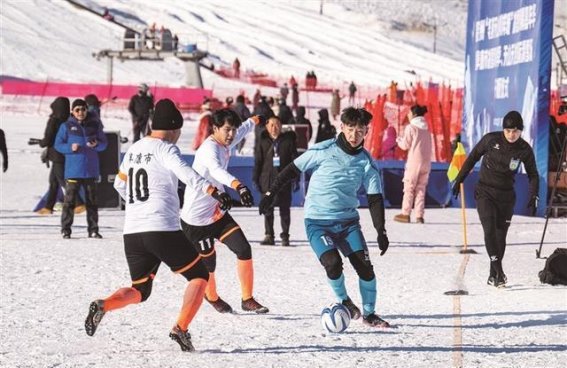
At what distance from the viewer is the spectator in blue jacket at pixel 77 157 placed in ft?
44.7

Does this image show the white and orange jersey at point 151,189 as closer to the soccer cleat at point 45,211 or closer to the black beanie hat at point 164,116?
the black beanie hat at point 164,116

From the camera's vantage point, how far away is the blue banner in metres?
18.4

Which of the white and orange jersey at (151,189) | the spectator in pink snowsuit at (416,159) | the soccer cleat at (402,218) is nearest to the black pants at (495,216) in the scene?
the white and orange jersey at (151,189)

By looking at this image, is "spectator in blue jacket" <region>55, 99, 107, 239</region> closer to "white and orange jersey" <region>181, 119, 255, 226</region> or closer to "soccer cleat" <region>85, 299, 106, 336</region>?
"white and orange jersey" <region>181, 119, 255, 226</region>

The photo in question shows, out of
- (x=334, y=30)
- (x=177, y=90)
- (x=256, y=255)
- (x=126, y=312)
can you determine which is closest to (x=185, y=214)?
(x=126, y=312)

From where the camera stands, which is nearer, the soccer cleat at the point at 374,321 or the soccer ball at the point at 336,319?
the soccer ball at the point at 336,319

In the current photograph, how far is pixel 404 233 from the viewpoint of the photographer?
15922 mm

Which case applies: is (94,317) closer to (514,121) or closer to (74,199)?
(514,121)

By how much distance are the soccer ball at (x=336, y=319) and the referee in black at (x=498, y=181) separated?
10.1 feet

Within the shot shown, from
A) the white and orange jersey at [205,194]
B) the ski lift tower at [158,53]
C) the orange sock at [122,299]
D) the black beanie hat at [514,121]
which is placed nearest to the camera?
the orange sock at [122,299]

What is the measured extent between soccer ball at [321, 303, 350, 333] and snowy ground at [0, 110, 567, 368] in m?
0.12

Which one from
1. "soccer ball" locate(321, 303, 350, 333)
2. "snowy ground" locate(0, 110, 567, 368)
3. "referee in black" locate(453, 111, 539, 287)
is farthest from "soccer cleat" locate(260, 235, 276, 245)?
"soccer ball" locate(321, 303, 350, 333)

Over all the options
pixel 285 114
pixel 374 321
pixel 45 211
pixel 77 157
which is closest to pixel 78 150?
pixel 77 157

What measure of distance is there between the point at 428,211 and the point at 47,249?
8384 millimetres
